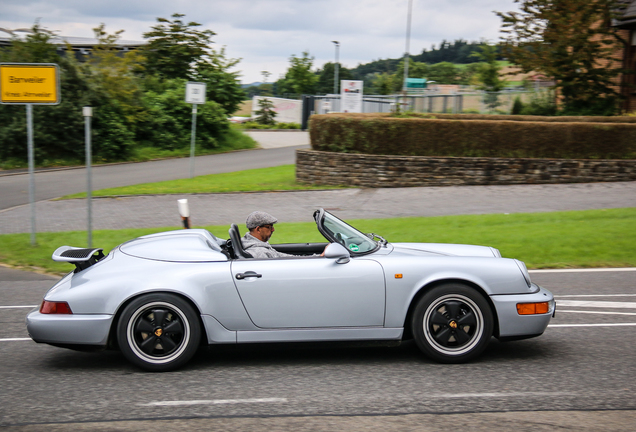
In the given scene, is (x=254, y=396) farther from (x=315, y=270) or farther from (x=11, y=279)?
(x=11, y=279)

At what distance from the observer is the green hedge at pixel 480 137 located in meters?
17.3

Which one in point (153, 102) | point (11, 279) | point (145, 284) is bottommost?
point (11, 279)

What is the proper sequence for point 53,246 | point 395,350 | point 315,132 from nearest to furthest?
point 395,350, point 53,246, point 315,132

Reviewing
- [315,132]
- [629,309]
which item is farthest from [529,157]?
[629,309]

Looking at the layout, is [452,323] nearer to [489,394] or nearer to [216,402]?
[489,394]

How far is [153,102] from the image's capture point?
29125 millimetres

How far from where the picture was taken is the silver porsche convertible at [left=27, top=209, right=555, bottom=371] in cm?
482

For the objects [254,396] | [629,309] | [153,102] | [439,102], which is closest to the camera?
[254,396]

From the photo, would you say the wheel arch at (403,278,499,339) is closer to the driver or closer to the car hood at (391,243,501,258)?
the car hood at (391,243,501,258)

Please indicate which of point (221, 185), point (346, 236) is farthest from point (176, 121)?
point (346, 236)

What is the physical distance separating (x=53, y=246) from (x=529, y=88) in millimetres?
24241

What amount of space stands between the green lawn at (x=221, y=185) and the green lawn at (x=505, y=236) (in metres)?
5.30

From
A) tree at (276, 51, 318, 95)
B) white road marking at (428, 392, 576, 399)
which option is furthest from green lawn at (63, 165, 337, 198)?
tree at (276, 51, 318, 95)

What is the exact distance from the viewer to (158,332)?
4.83m
